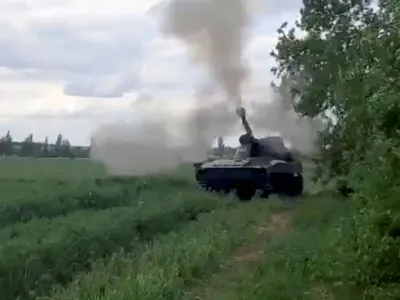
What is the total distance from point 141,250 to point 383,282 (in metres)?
6.41

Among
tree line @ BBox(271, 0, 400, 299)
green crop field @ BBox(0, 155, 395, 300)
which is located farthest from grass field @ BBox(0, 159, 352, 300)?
tree line @ BBox(271, 0, 400, 299)

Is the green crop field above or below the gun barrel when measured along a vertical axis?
below

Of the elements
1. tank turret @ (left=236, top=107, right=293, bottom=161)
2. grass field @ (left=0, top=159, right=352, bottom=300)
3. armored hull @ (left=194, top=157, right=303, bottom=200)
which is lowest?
grass field @ (left=0, top=159, right=352, bottom=300)

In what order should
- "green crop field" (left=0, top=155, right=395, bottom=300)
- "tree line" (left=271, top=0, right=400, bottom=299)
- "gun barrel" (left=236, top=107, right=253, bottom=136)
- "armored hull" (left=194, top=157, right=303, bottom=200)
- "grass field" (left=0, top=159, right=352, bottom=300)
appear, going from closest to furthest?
"tree line" (left=271, top=0, right=400, bottom=299) < "green crop field" (left=0, top=155, right=395, bottom=300) < "grass field" (left=0, top=159, right=352, bottom=300) < "armored hull" (left=194, top=157, right=303, bottom=200) < "gun barrel" (left=236, top=107, right=253, bottom=136)

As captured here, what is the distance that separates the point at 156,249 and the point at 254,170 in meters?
11.7

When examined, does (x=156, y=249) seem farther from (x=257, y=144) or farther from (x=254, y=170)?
(x=257, y=144)

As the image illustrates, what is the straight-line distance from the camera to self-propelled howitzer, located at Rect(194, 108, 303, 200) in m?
24.3

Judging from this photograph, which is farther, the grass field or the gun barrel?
the gun barrel

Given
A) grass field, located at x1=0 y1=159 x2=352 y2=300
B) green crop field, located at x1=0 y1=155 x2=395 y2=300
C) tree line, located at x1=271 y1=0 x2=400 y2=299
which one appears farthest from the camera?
grass field, located at x1=0 y1=159 x2=352 y2=300

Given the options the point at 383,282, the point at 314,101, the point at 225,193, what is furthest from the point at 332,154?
the point at 383,282

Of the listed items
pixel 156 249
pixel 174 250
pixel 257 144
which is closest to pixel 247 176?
pixel 257 144

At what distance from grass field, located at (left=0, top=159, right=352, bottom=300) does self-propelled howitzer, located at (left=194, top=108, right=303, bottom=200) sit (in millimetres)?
2308

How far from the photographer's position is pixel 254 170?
24.2m

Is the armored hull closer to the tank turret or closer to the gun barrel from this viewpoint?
the tank turret
